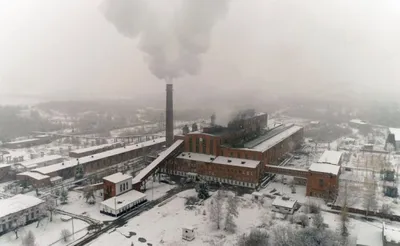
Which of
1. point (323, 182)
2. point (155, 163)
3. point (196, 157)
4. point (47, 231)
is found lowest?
point (47, 231)

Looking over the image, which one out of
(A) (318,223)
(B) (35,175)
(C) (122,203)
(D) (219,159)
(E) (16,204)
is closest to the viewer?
(A) (318,223)

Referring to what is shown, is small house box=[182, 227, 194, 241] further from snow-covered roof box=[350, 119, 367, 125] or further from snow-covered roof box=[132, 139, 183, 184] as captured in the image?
snow-covered roof box=[350, 119, 367, 125]

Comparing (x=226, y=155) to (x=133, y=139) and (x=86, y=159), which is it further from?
(x=133, y=139)

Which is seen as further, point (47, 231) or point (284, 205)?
point (284, 205)

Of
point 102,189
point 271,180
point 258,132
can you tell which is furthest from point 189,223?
point 258,132

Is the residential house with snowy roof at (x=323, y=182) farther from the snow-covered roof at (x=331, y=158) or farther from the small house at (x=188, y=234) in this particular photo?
the small house at (x=188, y=234)

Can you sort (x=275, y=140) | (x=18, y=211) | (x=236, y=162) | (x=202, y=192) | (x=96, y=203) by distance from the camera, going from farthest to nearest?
1. (x=275, y=140)
2. (x=236, y=162)
3. (x=202, y=192)
4. (x=96, y=203)
5. (x=18, y=211)

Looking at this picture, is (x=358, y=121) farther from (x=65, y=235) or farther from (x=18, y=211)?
(x=18, y=211)

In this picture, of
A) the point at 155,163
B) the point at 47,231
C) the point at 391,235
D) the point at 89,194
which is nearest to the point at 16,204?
the point at 47,231
